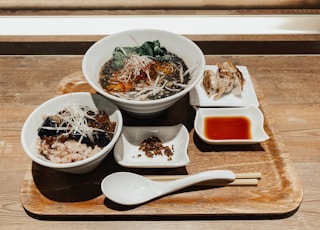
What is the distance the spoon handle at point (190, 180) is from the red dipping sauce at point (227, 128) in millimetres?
213

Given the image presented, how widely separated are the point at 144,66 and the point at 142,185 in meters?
0.53

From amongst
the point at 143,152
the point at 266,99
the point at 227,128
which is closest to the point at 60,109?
the point at 143,152

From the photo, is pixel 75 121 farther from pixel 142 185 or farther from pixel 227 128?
pixel 227 128

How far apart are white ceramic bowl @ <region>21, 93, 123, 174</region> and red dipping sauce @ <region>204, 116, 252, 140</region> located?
1.33 feet

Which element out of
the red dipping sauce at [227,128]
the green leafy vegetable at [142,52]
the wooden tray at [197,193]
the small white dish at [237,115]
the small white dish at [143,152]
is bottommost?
the wooden tray at [197,193]

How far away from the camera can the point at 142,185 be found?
1.24 metres

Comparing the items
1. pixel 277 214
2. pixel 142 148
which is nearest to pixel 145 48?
pixel 142 148

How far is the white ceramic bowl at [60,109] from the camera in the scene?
1.14 metres

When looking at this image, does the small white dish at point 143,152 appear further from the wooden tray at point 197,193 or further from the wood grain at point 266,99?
the wood grain at point 266,99

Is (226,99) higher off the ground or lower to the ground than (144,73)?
lower

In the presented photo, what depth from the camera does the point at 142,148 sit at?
4.54 ft

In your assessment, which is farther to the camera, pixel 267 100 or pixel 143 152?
pixel 267 100

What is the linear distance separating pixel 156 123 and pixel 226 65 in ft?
1.56

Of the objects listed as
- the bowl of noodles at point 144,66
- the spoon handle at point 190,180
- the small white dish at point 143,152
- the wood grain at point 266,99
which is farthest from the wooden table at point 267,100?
the bowl of noodles at point 144,66
